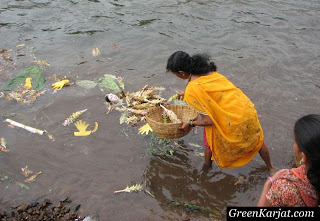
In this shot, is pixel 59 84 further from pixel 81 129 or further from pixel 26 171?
pixel 26 171

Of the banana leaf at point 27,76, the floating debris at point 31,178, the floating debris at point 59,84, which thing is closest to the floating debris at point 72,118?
the floating debris at point 59,84

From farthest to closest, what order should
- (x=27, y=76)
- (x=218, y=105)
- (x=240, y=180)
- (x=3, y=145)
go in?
1. (x=27, y=76)
2. (x=3, y=145)
3. (x=240, y=180)
4. (x=218, y=105)

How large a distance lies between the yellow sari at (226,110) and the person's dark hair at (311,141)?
1246 mm

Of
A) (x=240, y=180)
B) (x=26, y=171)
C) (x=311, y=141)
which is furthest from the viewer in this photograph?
(x=26, y=171)

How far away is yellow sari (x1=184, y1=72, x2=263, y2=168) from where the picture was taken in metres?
3.17

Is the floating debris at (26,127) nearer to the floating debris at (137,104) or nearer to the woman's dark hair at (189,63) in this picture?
the floating debris at (137,104)

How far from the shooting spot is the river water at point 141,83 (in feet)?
12.0

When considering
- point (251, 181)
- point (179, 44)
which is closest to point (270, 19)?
point (179, 44)

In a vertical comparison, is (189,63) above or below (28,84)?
above

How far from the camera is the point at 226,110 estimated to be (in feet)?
10.6

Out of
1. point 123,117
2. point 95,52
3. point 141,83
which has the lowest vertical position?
point 123,117

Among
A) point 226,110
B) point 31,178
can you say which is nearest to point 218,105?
point 226,110

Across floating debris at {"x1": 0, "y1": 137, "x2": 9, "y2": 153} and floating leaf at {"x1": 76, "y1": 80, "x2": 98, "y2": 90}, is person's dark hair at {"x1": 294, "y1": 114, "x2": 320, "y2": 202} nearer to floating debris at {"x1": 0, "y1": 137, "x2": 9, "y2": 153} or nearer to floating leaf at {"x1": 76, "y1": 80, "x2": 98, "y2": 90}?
floating debris at {"x1": 0, "y1": 137, "x2": 9, "y2": 153}

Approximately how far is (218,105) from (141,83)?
279 cm
